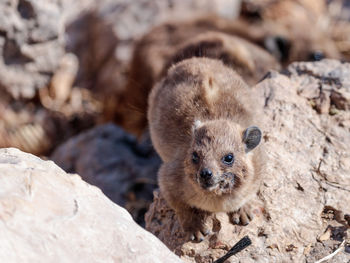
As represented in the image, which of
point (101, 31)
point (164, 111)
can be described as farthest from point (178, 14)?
point (164, 111)

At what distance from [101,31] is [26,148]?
345 cm

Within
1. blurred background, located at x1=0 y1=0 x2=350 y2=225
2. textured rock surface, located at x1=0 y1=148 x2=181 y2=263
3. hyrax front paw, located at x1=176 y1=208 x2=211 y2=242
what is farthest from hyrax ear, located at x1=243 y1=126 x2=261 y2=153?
blurred background, located at x1=0 y1=0 x2=350 y2=225

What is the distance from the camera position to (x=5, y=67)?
6691 mm

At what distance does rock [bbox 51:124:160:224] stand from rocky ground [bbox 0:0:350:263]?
0.02 meters

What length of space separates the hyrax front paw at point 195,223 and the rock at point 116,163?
1.51 metres

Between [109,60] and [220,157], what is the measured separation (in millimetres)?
6064

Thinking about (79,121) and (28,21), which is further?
(79,121)

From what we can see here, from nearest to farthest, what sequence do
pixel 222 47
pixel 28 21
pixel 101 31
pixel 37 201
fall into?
pixel 37 201, pixel 28 21, pixel 222 47, pixel 101 31

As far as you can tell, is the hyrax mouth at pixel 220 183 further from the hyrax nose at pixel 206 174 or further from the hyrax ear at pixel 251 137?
the hyrax ear at pixel 251 137

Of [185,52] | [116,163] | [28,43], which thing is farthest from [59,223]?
[185,52]

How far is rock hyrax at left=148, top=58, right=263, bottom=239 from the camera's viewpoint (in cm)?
421

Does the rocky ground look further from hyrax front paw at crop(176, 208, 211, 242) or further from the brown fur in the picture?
the brown fur

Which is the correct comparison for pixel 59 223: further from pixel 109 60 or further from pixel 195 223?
pixel 109 60

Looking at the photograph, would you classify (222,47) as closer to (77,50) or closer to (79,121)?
(79,121)
